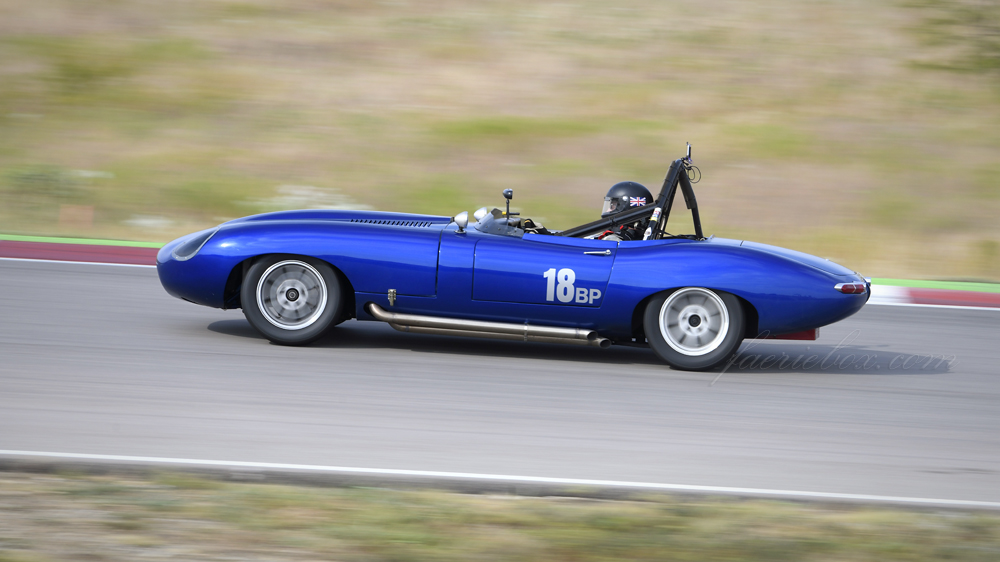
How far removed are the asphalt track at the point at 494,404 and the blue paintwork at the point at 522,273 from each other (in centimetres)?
37

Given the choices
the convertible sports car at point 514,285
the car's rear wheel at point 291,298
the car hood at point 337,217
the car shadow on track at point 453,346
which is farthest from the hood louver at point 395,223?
the car shadow on track at point 453,346

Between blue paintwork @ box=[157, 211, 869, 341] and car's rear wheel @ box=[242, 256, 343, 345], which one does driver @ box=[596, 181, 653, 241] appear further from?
car's rear wheel @ box=[242, 256, 343, 345]

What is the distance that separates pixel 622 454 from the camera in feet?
14.7

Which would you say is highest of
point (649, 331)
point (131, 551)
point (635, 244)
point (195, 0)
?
point (195, 0)

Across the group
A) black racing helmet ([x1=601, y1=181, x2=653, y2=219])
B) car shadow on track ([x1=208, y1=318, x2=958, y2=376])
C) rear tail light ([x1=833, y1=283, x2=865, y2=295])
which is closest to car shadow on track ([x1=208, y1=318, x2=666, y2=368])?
car shadow on track ([x1=208, y1=318, x2=958, y2=376])

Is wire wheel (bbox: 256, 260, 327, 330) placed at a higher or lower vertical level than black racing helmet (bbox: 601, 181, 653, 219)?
lower

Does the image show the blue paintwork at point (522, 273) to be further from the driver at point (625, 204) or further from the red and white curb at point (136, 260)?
the red and white curb at point (136, 260)

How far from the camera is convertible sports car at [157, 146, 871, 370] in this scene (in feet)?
19.7

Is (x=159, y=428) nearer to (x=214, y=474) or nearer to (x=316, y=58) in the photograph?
(x=214, y=474)

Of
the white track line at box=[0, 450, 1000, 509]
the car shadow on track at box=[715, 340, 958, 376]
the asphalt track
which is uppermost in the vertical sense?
the car shadow on track at box=[715, 340, 958, 376]

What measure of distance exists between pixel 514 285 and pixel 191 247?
6.96ft

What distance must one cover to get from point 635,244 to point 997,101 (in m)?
14.1

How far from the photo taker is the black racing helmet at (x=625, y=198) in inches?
264

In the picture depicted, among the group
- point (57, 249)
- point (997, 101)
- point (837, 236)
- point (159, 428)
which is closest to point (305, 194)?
point (57, 249)
